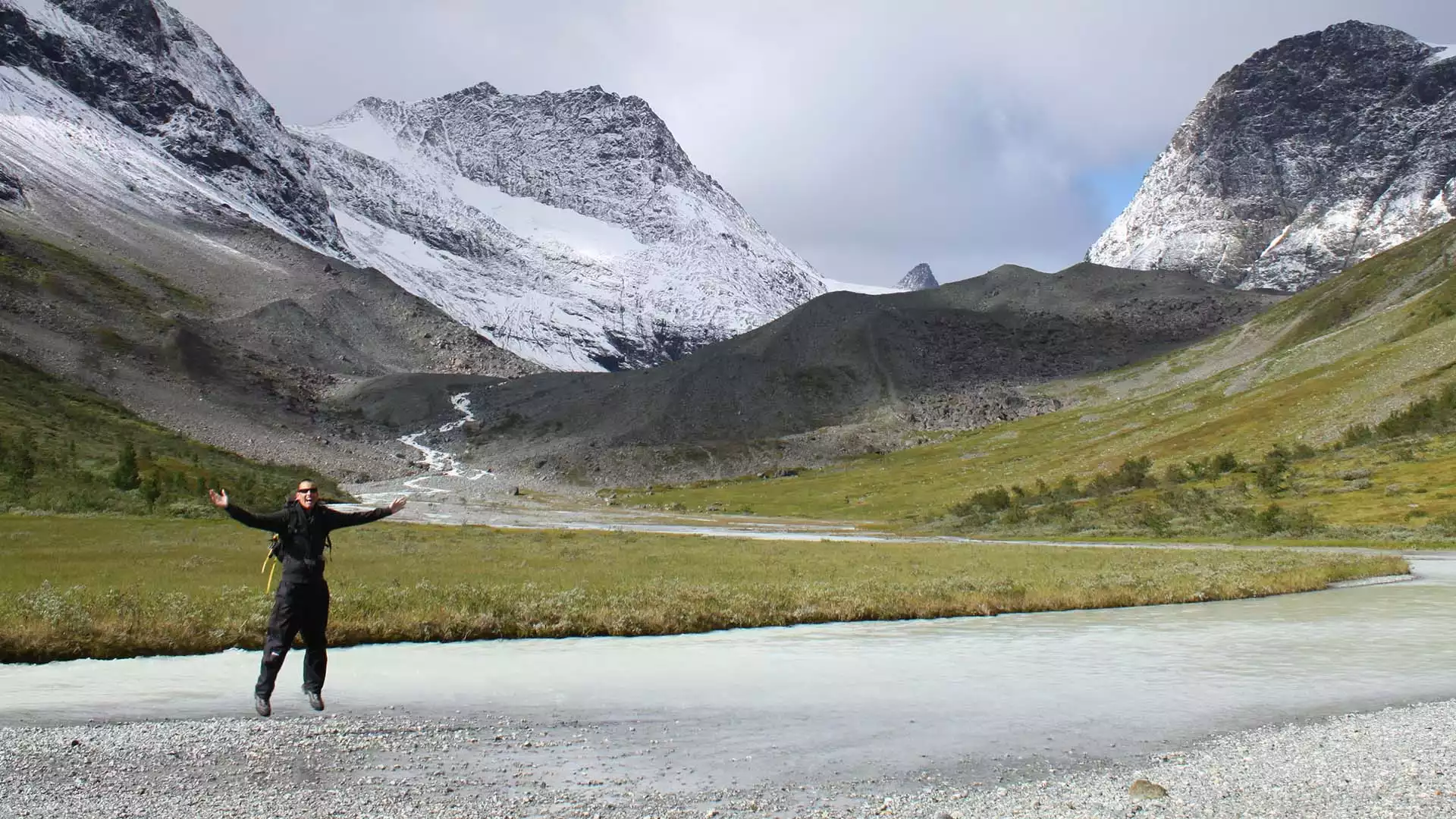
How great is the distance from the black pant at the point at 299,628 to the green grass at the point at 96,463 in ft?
190

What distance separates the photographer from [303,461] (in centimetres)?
16038

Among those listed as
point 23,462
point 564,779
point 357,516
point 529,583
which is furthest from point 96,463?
point 564,779

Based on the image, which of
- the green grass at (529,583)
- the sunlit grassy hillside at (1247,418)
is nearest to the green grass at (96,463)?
the green grass at (529,583)

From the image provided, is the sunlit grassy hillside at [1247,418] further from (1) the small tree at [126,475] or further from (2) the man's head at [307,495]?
(1) the small tree at [126,475]

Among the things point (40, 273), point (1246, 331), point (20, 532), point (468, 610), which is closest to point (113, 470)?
point (20, 532)

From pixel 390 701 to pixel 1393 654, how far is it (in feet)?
71.1

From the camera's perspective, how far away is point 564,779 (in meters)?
11.9

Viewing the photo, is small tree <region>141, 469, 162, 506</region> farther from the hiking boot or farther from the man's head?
the hiking boot

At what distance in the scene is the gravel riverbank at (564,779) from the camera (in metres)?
10.6

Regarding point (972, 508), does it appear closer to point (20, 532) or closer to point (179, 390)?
point (20, 532)

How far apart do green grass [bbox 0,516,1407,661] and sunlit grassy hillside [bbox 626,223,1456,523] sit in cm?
3538

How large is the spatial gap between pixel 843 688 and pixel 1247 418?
112 metres

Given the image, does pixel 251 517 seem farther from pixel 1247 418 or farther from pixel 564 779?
pixel 1247 418

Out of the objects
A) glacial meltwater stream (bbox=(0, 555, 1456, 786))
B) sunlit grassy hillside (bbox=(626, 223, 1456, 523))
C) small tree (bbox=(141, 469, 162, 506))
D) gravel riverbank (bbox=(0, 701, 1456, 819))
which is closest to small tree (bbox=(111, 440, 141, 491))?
small tree (bbox=(141, 469, 162, 506))
